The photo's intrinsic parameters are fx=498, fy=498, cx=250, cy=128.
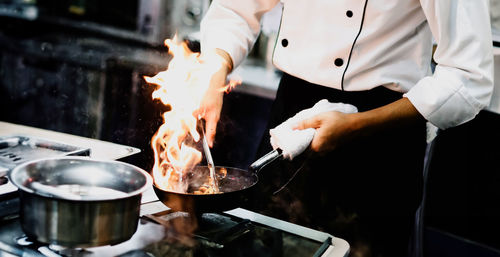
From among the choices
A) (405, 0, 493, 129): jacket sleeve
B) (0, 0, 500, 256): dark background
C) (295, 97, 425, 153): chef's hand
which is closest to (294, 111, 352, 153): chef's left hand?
(295, 97, 425, 153): chef's hand

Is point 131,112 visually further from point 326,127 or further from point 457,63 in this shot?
point 457,63

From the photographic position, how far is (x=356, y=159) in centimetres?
165

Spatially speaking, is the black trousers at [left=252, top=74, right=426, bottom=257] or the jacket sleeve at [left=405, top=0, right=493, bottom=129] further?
the black trousers at [left=252, top=74, right=426, bottom=257]

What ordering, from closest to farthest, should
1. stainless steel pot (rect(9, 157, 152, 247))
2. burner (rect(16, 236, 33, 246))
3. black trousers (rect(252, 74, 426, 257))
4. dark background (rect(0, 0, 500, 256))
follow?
stainless steel pot (rect(9, 157, 152, 247)), burner (rect(16, 236, 33, 246)), black trousers (rect(252, 74, 426, 257)), dark background (rect(0, 0, 500, 256))

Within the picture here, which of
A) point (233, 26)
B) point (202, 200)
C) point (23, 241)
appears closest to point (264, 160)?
point (202, 200)

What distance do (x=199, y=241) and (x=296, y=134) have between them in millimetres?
449

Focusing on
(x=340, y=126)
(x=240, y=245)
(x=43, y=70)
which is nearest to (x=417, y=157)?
(x=340, y=126)

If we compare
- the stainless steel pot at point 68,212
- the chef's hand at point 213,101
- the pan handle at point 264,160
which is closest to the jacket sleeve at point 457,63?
the pan handle at point 264,160

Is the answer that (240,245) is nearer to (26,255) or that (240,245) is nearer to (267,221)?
(267,221)

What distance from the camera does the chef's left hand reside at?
4.75 ft

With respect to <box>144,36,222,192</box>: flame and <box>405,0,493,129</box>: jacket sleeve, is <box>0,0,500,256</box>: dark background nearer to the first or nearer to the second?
<box>144,36,222,192</box>: flame

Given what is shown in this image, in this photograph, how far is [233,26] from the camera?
6.24ft

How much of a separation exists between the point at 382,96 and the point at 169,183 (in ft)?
2.51

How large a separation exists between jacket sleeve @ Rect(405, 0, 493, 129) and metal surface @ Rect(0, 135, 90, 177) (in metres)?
1.02
